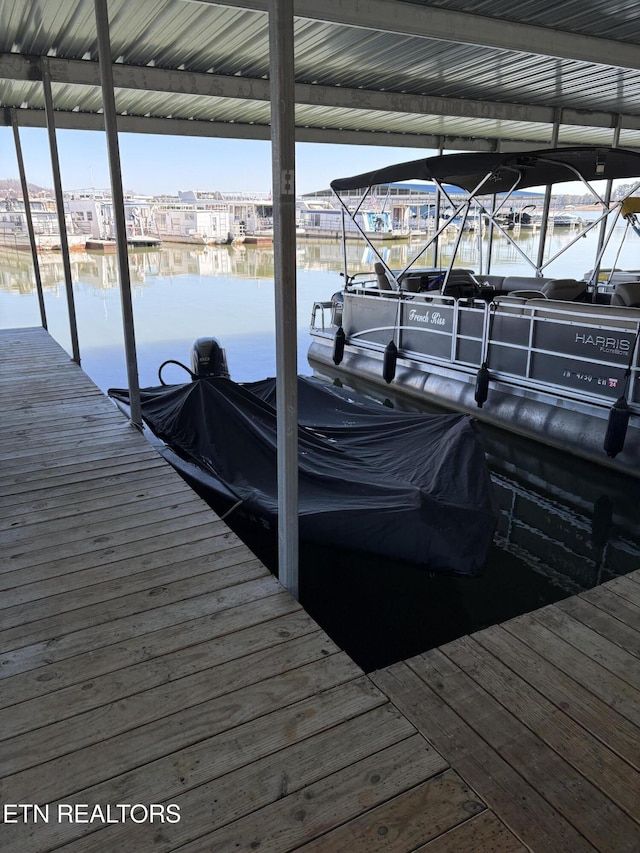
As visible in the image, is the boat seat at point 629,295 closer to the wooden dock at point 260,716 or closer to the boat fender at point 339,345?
the boat fender at point 339,345

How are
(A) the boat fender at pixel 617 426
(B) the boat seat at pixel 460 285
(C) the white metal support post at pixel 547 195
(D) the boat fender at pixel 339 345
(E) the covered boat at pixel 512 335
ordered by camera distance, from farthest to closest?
(C) the white metal support post at pixel 547 195
(D) the boat fender at pixel 339 345
(B) the boat seat at pixel 460 285
(E) the covered boat at pixel 512 335
(A) the boat fender at pixel 617 426

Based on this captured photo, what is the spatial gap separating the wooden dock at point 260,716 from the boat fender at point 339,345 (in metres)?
6.34

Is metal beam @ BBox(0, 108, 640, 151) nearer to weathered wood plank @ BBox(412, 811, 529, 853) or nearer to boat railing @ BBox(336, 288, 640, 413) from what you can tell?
boat railing @ BBox(336, 288, 640, 413)

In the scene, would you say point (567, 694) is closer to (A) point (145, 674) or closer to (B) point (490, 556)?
(A) point (145, 674)

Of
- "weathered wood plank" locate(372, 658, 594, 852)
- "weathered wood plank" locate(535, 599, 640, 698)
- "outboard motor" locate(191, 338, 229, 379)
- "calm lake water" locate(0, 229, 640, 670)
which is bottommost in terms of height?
"calm lake water" locate(0, 229, 640, 670)

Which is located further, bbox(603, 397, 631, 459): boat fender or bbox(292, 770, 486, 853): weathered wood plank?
bbox(603, 397, 631, 459): boat fender

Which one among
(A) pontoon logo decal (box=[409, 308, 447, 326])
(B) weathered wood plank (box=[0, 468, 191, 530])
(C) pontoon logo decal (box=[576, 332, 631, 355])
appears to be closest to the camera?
(B) weathered wood plank (box=[0, 468, 191, 530])

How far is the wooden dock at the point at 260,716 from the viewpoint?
4.18 feet

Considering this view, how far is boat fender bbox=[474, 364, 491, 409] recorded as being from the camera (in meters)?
6.25

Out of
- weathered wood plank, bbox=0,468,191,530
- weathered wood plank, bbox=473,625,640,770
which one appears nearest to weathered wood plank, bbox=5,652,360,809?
weathered wood plank, bbox=473,625,640,770

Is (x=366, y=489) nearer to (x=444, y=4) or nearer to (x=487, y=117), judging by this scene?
(x=444, y=4)

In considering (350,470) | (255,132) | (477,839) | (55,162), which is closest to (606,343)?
(350,470)

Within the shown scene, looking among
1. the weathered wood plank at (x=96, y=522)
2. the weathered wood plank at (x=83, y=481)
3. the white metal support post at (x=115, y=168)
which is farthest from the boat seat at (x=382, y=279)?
the weathered wood plank at (x=96, y=522)

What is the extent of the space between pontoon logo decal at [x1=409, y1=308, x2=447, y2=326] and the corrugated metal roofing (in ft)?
8.68
